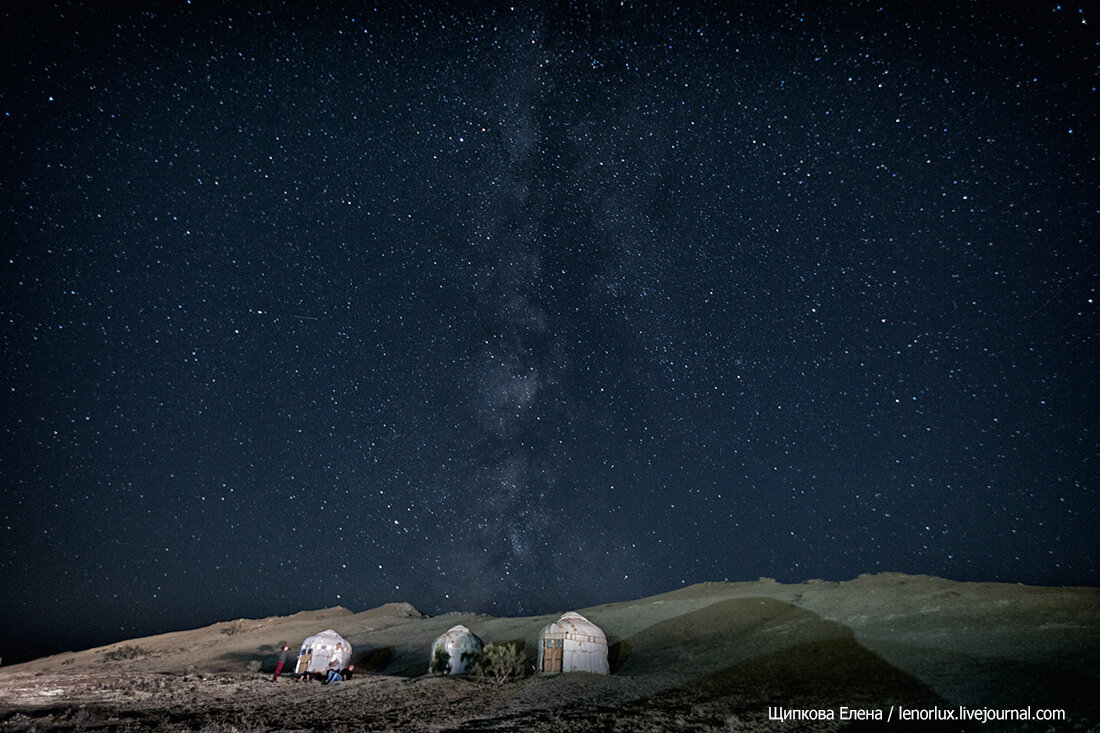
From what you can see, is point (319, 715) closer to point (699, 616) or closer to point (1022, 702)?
point (1022, 702)

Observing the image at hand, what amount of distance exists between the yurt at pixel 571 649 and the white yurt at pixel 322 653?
1101 cm

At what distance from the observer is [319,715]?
10836mm

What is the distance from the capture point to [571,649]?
61.4ft

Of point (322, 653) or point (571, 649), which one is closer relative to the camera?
point (571, 649)

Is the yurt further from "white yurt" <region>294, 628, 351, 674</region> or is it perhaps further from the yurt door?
"white yurt" <region>294, 628, 351, 674</region>

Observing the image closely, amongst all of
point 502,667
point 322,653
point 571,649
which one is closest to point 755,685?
point 571,649

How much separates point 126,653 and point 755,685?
41957mm

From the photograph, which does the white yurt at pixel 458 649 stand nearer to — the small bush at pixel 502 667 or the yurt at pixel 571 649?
the small bush at pixel 502 667

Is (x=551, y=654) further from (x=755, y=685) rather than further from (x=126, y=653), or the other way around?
(x=126, y=653)

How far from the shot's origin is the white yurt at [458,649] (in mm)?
20562

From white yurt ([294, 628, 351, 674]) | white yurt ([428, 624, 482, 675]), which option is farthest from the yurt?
white yurt ([294, 628, 351, 674])

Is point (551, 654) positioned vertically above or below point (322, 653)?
above

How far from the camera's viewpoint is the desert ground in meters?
9.86

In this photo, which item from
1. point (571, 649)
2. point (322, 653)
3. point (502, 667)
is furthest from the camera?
point (322, 653)
